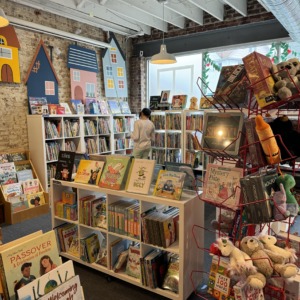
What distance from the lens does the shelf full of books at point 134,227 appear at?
233cm

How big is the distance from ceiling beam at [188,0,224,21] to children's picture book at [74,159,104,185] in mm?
3631

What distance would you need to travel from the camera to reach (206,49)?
6.30 metres

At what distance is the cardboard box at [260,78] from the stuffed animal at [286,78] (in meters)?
0.03

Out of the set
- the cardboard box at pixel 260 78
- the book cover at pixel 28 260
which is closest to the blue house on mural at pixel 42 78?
the book cover at pixel 28 260

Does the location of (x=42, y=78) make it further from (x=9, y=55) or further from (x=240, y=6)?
(x=240, y=6)

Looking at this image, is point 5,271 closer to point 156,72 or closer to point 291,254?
point 291,254

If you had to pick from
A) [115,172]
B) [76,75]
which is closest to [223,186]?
[115,172]

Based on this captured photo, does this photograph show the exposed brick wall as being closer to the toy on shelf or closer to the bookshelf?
the bookshelf

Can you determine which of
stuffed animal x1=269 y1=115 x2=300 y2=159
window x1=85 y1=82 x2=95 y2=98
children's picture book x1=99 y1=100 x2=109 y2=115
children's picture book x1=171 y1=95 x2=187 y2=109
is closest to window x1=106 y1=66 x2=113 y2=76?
window x1=85 y1=82 x2=95 y2=98

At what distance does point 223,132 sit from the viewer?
168cm

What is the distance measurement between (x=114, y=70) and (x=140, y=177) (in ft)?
15.9

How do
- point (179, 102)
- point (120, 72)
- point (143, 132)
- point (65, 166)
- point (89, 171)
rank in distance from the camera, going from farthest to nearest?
1. point (120, 72)
2. point (179, 102)
3. point (143, 132)
4. point (65, 166)
5. point (89, 171)

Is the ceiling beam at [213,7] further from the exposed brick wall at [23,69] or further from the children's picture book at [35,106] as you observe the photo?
the children's picture book at [35,106]

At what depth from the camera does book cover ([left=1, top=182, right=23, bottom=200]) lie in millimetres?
4274
